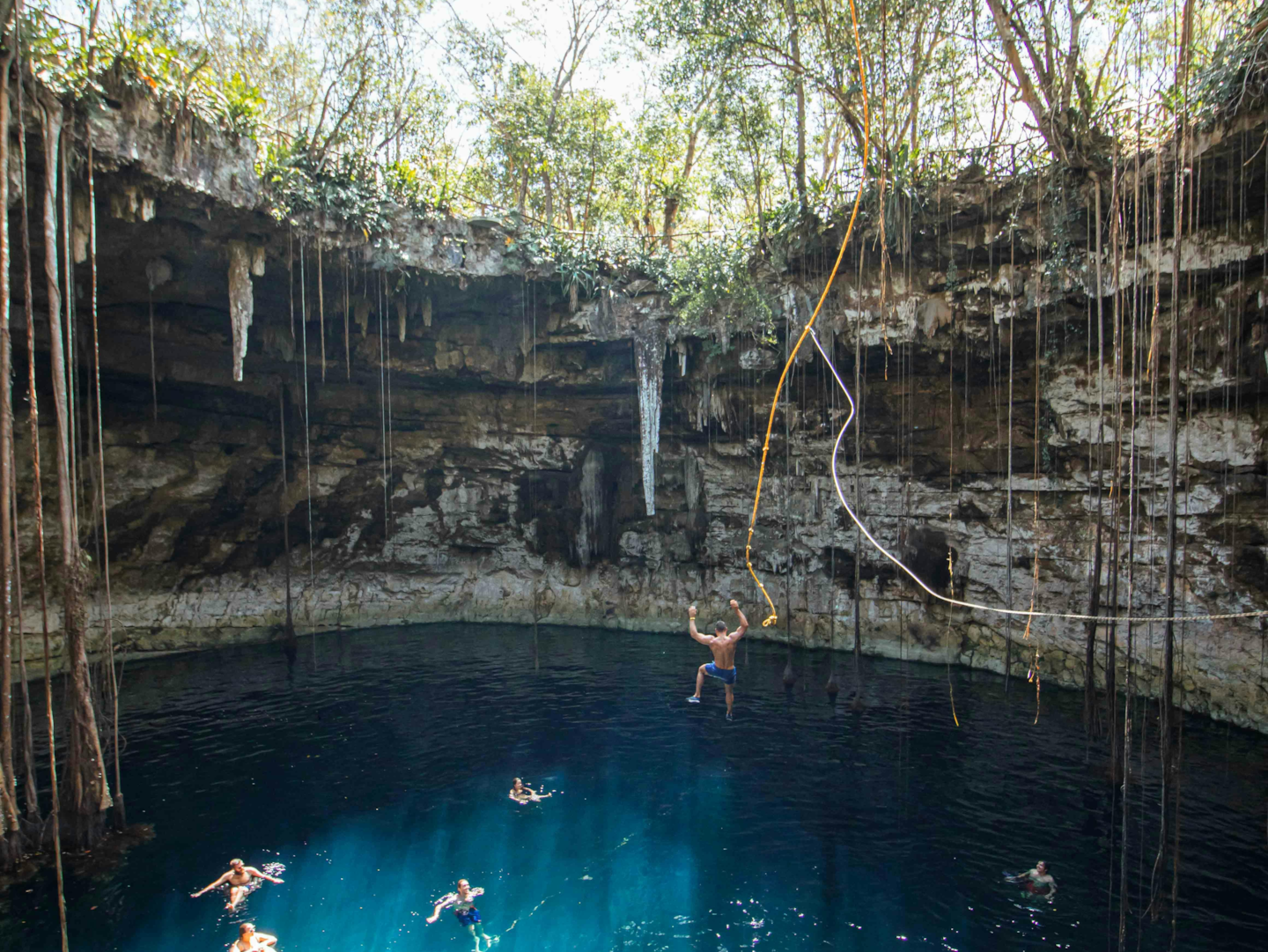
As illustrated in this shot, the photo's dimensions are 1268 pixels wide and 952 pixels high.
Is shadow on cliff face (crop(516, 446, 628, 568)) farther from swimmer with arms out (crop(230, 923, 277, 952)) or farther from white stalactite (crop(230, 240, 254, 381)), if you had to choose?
swimmer with arms out (crop(230, 923, 277, 952))

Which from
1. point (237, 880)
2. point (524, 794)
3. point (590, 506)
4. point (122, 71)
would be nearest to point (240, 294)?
point (122, 71)

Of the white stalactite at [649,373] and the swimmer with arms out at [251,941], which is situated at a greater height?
the white stalactite at [649,373]

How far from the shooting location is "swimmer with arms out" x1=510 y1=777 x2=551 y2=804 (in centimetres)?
877

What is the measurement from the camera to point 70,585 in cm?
650

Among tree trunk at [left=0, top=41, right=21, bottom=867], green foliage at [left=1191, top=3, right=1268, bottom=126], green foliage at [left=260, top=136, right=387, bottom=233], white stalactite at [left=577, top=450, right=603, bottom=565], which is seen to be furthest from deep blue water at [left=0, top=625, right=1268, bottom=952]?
green foliage at [left=260, top=136, right=387, bottom=233]

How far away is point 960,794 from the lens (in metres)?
8.99

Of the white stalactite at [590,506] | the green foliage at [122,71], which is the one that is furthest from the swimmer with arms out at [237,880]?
the white stalactite at [590,506]

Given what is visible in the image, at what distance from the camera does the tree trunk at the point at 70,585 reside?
A: 6.12 m

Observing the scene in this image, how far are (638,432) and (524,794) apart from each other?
Result: 33.4 ft

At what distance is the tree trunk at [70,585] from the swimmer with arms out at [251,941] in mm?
2190

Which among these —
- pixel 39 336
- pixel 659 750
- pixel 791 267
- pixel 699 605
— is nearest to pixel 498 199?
pixel 791 267

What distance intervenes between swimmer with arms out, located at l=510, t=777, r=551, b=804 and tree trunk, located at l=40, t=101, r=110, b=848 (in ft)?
14.3

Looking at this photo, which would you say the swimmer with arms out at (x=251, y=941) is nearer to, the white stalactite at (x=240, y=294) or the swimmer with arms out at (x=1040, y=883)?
the swimmer with arms out at (x=1040, y=883)

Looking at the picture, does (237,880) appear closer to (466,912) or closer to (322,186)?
(466,912)
